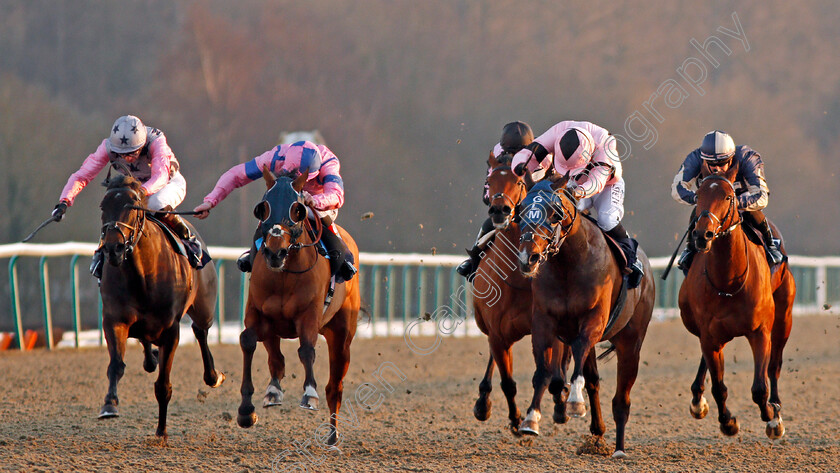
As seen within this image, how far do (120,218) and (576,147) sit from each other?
288cm

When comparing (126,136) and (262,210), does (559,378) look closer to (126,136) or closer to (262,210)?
(262,210)

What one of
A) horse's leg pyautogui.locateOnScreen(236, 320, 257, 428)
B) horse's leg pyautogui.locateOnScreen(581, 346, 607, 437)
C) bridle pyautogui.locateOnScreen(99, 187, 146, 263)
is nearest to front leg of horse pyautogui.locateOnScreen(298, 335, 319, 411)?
horse's leg pyautogui.locateOnScreen(236, 320, 257, 428)

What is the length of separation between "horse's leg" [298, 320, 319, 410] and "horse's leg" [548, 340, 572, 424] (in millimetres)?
1345

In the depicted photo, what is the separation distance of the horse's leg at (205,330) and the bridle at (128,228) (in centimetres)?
112

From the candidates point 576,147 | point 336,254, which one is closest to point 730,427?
point 576,147

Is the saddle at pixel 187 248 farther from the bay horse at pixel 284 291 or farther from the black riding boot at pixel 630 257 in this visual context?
the black riding boot at pixel 630 257

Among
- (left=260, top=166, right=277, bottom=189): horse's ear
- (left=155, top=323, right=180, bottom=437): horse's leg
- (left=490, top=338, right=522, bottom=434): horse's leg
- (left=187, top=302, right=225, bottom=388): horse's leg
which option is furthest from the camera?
(left=187, top=302, right=225, bottom=388): horse's leg

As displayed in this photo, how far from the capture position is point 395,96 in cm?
2673

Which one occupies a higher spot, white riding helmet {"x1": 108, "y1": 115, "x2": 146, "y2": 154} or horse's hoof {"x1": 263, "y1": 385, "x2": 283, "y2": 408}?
white riding helmet {"x1": 108, "y1": 115, "x2": 146, "y2": 154}

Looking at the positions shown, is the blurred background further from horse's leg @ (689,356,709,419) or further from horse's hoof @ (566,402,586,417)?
horse's hoof @ (566,402,586,417)

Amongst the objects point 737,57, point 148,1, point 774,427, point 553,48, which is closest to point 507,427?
point 774,427

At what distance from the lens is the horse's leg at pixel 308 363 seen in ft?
19.4

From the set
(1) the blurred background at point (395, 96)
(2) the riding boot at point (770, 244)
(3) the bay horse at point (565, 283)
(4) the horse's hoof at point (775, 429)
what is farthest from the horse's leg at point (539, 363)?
(1) the blurred background at point (395, 96)

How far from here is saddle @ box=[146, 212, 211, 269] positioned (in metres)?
6.73
